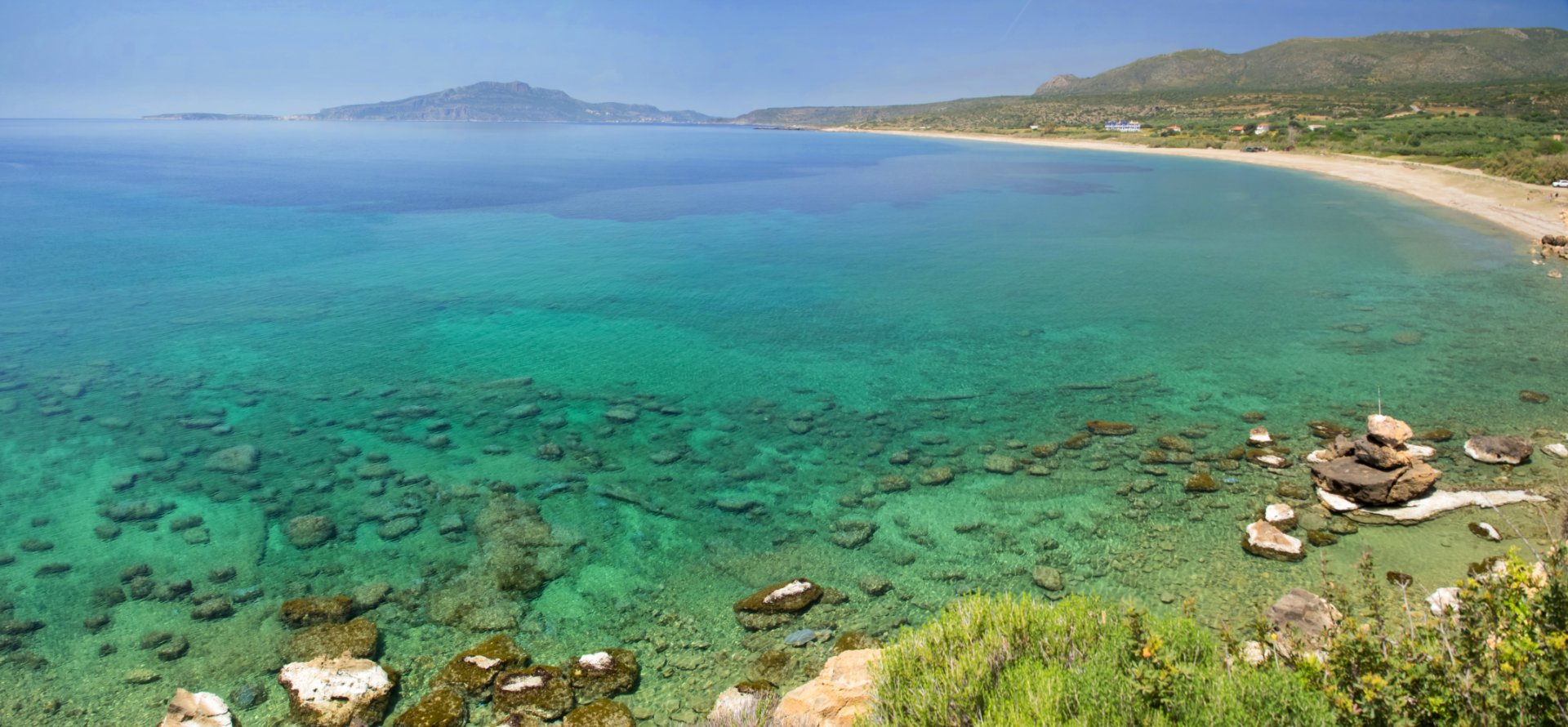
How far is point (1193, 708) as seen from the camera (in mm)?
5020

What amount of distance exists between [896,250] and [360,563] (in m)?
27.1

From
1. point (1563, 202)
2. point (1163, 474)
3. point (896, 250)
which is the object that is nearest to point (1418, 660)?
point (1163, 474)

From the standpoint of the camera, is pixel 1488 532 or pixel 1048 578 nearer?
pixel 1048 578

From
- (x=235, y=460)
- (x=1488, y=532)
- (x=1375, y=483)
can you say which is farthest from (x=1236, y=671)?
(x=235, y=460)

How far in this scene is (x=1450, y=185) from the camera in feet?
153

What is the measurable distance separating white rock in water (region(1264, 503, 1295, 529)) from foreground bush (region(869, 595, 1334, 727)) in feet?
17.8

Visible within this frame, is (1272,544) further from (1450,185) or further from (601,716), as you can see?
(1450,185)

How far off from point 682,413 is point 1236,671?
1170cm

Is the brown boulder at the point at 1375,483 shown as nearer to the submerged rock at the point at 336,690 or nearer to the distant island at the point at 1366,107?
the submerged rock at the point at 336,690

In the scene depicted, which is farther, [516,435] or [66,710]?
[516,435]

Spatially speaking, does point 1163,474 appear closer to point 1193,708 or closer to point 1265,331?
point 1193,708

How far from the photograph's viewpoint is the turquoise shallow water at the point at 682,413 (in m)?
9.61

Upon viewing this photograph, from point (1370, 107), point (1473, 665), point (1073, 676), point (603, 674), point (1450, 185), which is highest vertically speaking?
point (1370, 107)

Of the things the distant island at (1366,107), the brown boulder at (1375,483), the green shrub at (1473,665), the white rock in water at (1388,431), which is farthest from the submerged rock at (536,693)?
the distant island at (1366,107)
